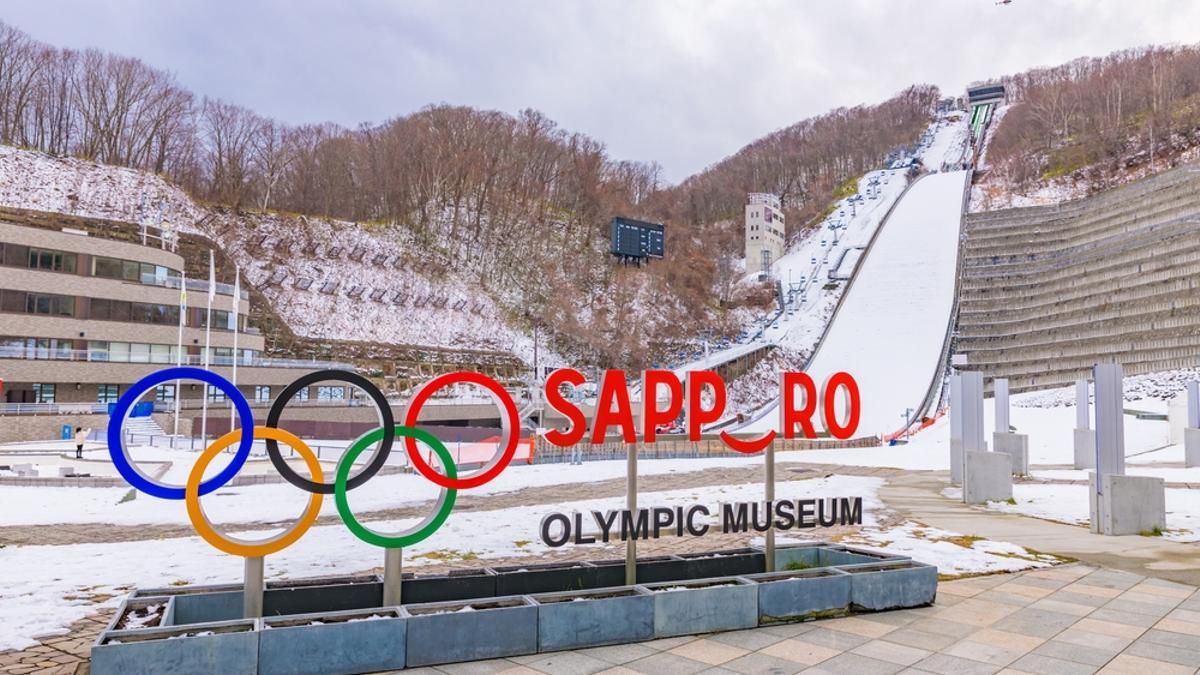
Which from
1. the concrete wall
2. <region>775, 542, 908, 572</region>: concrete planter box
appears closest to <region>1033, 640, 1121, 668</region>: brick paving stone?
<region>775, 542, 908, 572</region>: concrete planter box

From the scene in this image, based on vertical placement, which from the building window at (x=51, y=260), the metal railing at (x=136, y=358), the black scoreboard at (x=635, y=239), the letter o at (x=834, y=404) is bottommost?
the letter o at (x=834, y=404)

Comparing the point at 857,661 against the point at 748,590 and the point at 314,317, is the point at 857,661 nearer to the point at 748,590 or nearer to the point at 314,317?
the point at 748,590

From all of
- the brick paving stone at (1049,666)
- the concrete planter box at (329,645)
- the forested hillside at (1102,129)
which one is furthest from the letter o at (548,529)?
the forested hillside at (1102,129)

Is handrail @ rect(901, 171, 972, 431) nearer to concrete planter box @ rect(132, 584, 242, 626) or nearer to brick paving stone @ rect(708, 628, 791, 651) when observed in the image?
brick paving stone @ rect(708, 628, 791, 651)

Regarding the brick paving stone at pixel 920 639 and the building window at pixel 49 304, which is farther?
the building window at pixel 49 304

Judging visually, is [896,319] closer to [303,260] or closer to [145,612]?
[303,260]

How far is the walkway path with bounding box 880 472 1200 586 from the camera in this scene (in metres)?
10.2

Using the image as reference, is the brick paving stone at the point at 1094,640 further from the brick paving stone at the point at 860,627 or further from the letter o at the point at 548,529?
the letter o at the point at 548,529

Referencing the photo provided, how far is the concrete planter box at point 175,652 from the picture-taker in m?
5.29

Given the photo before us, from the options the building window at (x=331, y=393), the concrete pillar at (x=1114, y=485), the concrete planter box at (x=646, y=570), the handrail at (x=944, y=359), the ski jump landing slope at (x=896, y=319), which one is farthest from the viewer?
the building window at (x=331, y=393)

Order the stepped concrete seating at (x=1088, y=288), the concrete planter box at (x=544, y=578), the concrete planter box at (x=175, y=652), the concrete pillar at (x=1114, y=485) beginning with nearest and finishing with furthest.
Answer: the concrete planter box at (x=175, y=652), the concrete planter box at (x=544, y=578), the concrete pillar at (x=1114, y=485), the stepped concrete seating at (x=1088, y=288)

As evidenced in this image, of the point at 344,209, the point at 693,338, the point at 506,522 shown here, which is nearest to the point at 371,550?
the point at 506,522

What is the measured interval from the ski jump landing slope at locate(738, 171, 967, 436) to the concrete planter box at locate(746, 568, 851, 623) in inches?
1177

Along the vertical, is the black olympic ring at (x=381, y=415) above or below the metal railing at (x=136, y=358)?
below
